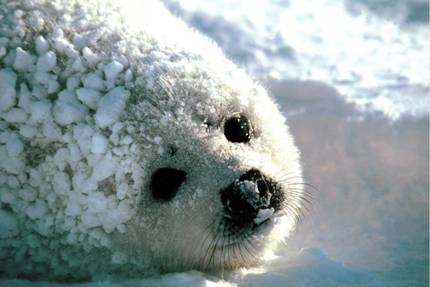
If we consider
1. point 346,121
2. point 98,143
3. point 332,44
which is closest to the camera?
point 98,143

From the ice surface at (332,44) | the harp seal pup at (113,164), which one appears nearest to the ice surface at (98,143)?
the harp seal pup at (113,164)

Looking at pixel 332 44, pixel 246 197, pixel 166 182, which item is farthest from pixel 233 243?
pixel 332 44

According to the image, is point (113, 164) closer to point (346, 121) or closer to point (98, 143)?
point (98, 143)

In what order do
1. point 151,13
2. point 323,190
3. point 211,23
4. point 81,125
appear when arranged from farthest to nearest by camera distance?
point 211,23
point 323,190
point 151,13
point 81,125

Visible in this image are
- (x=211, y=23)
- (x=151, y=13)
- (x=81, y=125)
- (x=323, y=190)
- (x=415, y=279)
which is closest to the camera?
(x=81, y=125)

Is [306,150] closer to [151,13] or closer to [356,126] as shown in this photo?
[356,126]

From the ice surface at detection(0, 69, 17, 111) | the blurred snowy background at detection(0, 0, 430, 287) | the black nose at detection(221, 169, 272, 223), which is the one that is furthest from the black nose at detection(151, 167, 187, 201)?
the ice surface at detection(0, 69, 17, 111)

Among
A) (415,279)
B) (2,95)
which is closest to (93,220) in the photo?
(2,95)

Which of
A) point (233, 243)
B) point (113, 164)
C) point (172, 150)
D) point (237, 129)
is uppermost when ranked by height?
point (237, 129)
